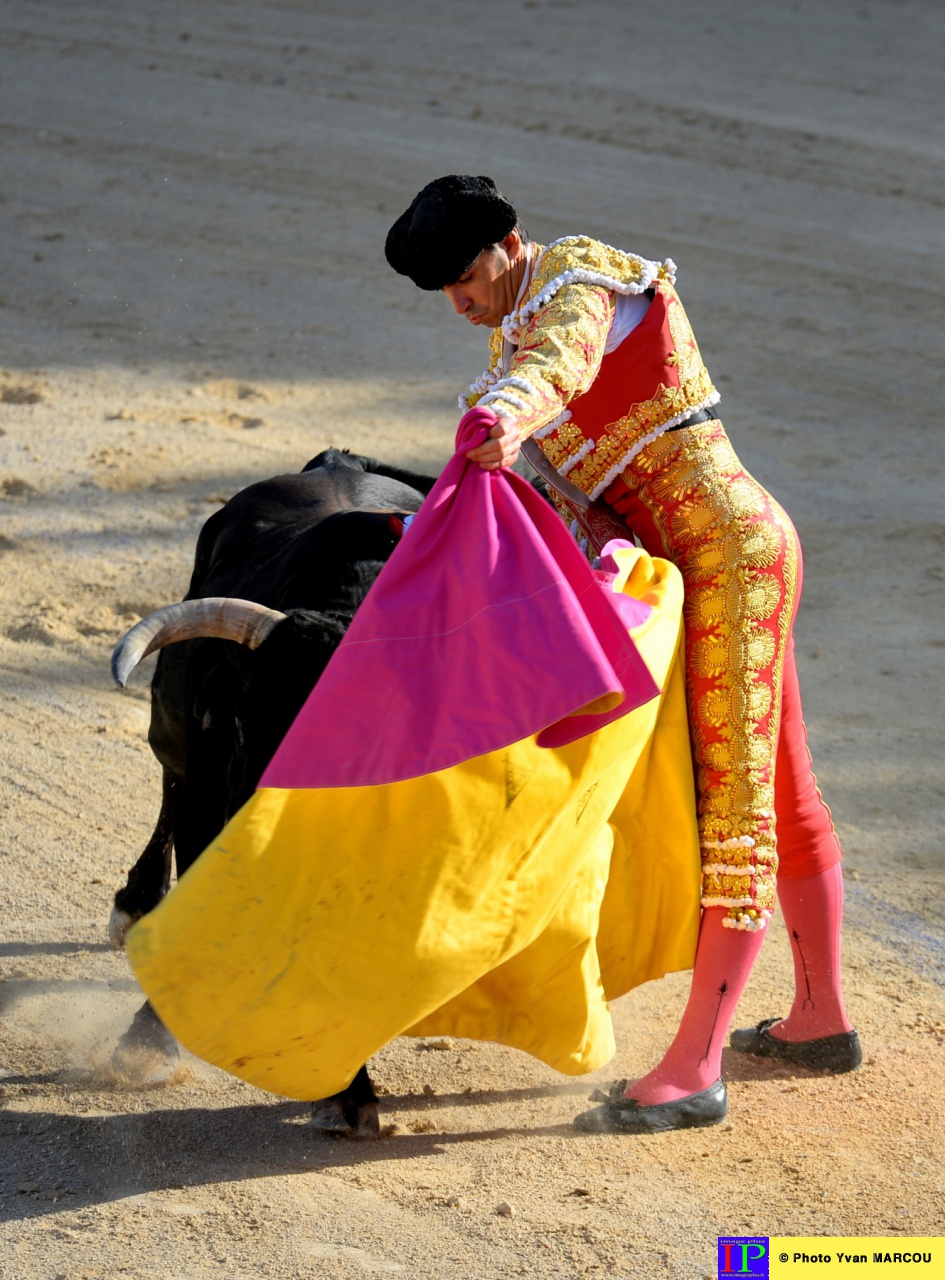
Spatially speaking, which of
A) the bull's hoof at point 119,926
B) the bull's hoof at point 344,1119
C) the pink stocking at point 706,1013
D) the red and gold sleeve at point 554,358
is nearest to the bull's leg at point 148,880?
the bull's hoof at point 119,926

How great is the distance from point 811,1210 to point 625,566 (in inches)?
46.4

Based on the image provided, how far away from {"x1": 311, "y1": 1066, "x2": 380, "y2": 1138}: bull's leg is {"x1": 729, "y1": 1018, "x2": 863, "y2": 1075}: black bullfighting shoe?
0.84 m

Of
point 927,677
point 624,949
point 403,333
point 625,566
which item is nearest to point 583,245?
point 625,566

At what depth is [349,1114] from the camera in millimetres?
2891

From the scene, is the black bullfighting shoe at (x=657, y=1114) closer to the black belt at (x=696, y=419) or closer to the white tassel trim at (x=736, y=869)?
the white tassel trim at (x=736, y=869)

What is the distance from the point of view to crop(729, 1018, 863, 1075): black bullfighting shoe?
3166 millimetres

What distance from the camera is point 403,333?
7.52 metres

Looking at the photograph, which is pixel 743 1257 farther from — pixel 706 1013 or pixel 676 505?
pixel 676 505

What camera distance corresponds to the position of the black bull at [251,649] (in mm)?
2762

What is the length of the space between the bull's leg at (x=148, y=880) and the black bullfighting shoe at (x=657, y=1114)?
46.5 inches

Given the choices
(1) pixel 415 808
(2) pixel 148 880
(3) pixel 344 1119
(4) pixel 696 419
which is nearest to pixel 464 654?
(1) pixel 415 808

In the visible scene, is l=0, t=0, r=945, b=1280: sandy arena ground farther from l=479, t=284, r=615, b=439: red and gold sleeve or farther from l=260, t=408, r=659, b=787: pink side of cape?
l=479, t=284, r=615, b=439: red and gold sleeve

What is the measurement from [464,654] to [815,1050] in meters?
1.35

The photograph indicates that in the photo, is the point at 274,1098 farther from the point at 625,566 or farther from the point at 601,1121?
the point at 625,566
